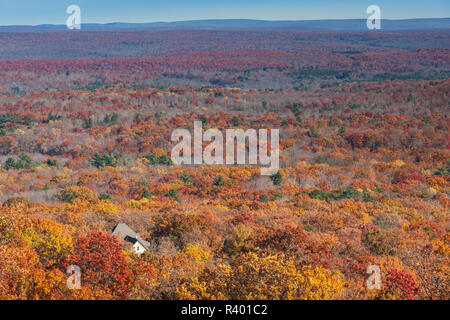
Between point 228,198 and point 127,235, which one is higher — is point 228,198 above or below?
below

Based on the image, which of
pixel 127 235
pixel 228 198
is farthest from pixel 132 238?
pixel 228 198

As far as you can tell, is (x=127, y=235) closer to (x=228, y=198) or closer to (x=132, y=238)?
(x=132, y=238)

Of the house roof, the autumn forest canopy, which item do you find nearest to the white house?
the house roof

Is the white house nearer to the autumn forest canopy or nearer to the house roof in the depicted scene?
the house roof

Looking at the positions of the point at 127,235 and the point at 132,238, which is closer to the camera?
the point at 132,238

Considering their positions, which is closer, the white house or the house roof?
the white house

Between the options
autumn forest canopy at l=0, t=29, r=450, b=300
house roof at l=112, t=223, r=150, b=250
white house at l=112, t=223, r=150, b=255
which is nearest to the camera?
autumn forest canopy at l=0, t=29, r=450, b=300

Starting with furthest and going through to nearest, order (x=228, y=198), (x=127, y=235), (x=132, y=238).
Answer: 1. (x=228, y=198)
2. (x=127, y=235)
3. (x=132, y=238)

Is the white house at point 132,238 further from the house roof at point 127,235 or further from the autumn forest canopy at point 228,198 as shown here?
the autumn forest canopy at point 228,198
